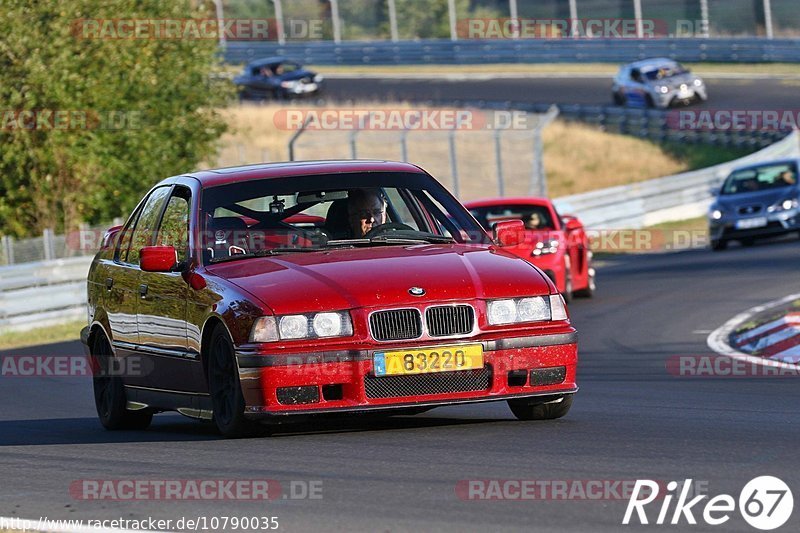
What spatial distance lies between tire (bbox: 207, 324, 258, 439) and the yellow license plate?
732mm

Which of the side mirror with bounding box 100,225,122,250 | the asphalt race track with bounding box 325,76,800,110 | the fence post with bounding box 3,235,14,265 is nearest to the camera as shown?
the side mirror with bounding box 100,225,122,250

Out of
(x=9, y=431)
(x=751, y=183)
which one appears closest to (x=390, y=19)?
(x=751, y=183)

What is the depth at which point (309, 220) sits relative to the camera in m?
9.10

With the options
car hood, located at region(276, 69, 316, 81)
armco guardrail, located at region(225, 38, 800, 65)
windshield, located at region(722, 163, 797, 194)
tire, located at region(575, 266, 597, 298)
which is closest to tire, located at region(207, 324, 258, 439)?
tire, located at region(575, 266, 597, 298)

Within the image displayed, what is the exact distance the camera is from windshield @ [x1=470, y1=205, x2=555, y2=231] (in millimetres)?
20469

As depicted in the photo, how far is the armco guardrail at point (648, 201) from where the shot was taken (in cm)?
3216

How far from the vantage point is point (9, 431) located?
10.5m

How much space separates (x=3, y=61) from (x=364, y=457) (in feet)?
71.1

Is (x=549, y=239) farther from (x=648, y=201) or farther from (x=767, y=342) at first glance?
(x=648, y=201)

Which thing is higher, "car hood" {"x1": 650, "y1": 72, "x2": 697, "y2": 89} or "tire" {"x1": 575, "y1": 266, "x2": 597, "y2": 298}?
"car hood" {"x1": 650, "y1": 72, "x2": 697, "y2": 89}

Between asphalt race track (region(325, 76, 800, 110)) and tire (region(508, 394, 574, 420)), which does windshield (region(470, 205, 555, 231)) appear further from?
asphalt race track (region(325, 76, 800, 110))

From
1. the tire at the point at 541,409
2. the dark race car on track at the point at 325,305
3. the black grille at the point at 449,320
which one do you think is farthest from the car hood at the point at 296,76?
the black grille at the point at 449,320

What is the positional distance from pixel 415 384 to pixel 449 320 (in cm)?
35

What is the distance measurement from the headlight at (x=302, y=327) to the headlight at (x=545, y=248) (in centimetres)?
1204
